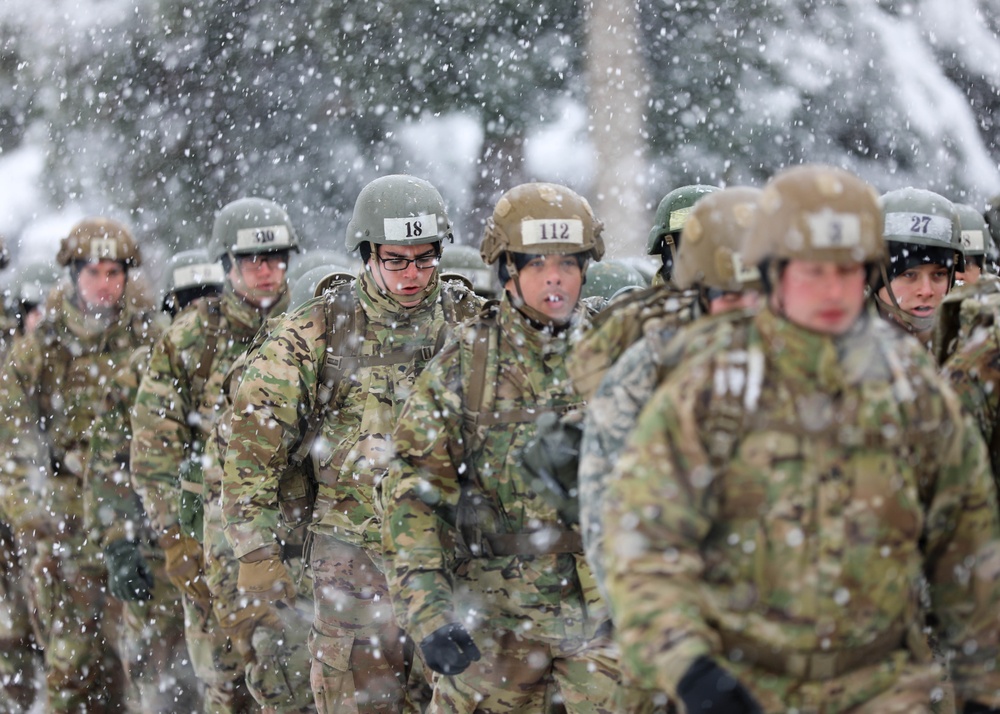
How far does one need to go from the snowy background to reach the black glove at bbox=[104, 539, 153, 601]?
1035 cm

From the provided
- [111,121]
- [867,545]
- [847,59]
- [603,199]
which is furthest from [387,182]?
[111,121]

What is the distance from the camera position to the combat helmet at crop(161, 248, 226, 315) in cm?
875

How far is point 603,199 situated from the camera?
17469 mm

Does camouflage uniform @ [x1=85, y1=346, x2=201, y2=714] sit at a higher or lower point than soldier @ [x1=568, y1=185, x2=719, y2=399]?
lower

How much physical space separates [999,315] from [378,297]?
2.82 m

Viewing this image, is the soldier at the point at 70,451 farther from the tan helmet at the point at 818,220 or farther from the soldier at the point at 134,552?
the tan helmet at the point at 818,220

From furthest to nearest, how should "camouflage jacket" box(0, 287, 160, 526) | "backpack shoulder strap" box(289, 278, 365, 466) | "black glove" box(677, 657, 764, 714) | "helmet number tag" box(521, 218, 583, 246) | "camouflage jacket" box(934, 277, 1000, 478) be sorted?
1. "camouflage jacket" box(0, 287, 160, 526)
2. "backpack shoulder strap" box(289, 278, 365, 466)
3. "helmet number tag" box(521, 218, 583, 246)
4. "camouflage jacket" box(934, 277, 1000, 478)
5. "black glove" box(677, 657, 764, 714)

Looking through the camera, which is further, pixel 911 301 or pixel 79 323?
pixel 79 323

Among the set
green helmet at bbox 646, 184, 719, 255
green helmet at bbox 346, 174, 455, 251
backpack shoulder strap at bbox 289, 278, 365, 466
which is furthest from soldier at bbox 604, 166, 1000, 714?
green helmet at bbox 646, 184, 719, 255

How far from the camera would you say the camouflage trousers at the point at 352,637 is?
6.00 metres

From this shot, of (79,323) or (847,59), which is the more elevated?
(847,59)

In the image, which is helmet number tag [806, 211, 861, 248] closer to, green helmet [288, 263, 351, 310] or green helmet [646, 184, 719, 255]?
green helmet [646, 184, 719, 255]

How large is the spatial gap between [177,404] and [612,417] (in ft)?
13.8

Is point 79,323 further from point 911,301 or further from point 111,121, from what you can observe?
point 111,121
